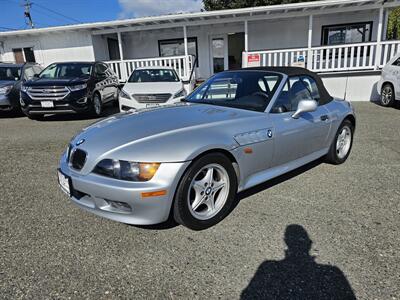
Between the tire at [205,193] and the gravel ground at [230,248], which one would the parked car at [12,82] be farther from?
the tire at [205,193]

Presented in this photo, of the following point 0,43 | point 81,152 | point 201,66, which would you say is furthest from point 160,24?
point 81,152

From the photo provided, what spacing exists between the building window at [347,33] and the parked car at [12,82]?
11841mm

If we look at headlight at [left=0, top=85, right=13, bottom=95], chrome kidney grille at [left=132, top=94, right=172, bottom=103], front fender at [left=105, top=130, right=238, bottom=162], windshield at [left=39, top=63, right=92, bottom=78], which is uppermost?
windshield at [left=39, top=63, right=92, bottom=78]

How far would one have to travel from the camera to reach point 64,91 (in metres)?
7.91

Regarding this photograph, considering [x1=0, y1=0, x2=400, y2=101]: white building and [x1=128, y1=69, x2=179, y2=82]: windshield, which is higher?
[x1=0, y1=0, x2=400, y2=101]: white building

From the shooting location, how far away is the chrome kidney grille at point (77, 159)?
265 centimetres

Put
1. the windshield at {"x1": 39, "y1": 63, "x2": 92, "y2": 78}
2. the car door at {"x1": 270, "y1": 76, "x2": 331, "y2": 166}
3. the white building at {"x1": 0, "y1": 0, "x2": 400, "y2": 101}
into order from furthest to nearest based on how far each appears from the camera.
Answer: the white building at {"x1": 0, "y1": 0, "x2": 400, "y2": 101} → the windshield at {"x1": 39, "y1": 63, "x2": 92, "y2": 78} → the car door at {"x1": 270, "y1": 76, "x2": 331, "y2": 166}

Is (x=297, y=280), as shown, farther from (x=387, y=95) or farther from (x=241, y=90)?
(x=387, y=95)

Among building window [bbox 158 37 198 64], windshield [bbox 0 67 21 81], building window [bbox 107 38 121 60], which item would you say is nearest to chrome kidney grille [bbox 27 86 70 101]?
windshield [bbox 0 67 21 81]

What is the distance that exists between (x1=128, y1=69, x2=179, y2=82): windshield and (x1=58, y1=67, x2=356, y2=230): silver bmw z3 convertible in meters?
5.41

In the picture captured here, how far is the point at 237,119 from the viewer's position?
2.99m

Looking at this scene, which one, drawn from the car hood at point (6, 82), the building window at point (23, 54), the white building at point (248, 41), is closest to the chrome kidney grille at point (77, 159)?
the car hood at point (6, 82)

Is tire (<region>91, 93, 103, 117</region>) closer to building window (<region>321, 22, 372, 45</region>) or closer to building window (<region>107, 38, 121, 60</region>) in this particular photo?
building window (<region>107, 38, 121, 60</region>)

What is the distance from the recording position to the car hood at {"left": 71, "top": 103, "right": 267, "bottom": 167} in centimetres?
245
